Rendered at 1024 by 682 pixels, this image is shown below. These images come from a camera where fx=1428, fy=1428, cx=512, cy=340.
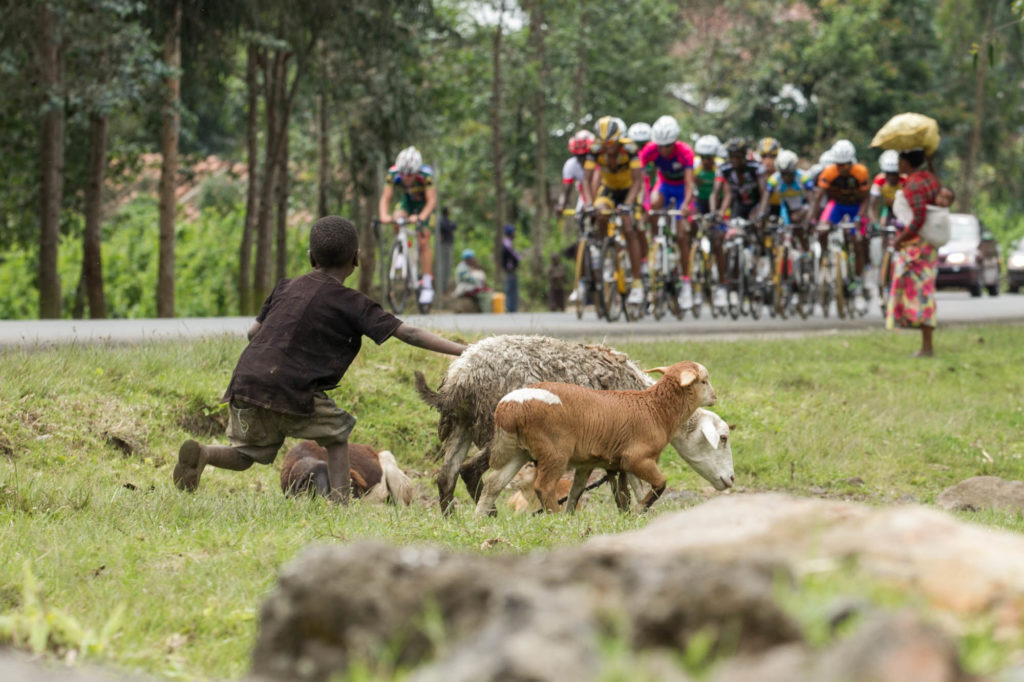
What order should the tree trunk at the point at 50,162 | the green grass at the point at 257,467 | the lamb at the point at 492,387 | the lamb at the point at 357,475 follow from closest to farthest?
the green grass at the point at 257,467 → the lamb at the point at 492,387 → the lamb at the point at 357,475 → the tree trunk at the point at 50,162

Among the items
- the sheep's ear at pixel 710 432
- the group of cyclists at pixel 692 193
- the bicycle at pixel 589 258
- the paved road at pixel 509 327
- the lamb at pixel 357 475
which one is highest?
the group of cyclists at pixel 692 193

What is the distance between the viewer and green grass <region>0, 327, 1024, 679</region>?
4.61 m

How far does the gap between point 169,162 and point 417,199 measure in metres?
5.18

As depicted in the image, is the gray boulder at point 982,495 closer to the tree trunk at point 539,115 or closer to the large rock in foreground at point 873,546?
the large rock in foreground at point 873,546

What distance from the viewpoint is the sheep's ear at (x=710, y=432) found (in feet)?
25.6

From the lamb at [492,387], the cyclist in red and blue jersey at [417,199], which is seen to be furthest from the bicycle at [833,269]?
the lamb at [492,387]

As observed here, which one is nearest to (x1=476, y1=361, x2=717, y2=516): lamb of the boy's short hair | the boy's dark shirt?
the boy's dark shirt

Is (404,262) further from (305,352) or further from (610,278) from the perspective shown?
(305,352)

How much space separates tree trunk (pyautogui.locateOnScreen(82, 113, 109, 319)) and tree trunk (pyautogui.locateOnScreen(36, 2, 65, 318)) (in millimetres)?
514

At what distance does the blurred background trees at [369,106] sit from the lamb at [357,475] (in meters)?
7.74

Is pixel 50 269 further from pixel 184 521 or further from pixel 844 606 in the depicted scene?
pixel 844 606

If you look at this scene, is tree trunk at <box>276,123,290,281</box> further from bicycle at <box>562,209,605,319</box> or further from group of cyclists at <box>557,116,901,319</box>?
bicycle at <box>562,209,605,319</box>

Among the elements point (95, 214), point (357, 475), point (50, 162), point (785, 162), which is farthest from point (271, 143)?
point (357, 475)

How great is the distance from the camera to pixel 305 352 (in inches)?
293
